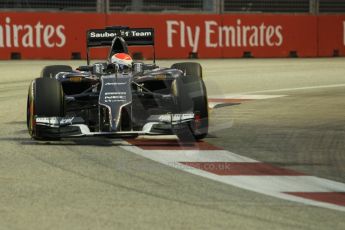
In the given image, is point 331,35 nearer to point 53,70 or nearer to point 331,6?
point 331,6

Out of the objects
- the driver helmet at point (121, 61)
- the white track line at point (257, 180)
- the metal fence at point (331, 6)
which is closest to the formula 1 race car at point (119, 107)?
the driver helmet at point (121, 61)

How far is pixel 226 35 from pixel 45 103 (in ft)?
55.7

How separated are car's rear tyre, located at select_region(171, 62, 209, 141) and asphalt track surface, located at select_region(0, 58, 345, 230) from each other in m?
0.21

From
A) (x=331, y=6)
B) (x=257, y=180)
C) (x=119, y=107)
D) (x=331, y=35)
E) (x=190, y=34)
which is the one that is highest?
(x=331, y=6)

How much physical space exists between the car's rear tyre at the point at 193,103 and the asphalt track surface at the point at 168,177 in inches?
8.1

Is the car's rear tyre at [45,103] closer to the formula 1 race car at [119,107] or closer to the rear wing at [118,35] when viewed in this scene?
the formula 1 race car at [119,107]

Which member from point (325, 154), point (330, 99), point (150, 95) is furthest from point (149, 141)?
point (330, 99)

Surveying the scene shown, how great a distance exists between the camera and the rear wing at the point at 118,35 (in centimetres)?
1215

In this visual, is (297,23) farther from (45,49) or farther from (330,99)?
(330,99)

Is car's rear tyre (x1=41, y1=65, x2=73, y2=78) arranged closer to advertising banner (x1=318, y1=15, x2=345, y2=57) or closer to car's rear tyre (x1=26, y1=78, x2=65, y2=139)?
car's rear tyre (x1=26, y1=78, x2=65, y2=139)

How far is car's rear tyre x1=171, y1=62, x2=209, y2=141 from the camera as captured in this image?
9672 mm

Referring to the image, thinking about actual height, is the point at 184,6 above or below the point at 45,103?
above

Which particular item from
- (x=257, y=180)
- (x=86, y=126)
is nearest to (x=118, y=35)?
(x=86, y=126)

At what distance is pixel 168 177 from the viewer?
766 centimetres
